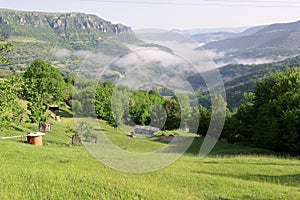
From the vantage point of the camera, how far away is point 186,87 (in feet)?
58.0

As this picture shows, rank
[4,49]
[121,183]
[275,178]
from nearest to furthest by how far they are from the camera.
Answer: [121,183], [275,178], [4,49]

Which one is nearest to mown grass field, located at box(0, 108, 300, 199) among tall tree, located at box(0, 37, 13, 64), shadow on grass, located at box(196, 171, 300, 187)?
shadow on grass, located at box(196, 171, 300, 187)

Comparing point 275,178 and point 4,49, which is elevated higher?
point 4,49

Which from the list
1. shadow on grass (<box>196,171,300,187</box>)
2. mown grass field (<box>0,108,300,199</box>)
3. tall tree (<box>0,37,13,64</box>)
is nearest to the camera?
mown grass field (<box>0,108,300,199</box>)

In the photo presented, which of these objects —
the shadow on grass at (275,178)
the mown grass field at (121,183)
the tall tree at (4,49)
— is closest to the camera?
the mown grass field at (121,183)

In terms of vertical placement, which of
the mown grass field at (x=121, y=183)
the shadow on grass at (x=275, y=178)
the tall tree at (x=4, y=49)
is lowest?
the shadow on grass at (x=275, y=178)

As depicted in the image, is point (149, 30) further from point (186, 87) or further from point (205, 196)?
point (205, 196)

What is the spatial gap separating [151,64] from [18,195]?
31.7 feet

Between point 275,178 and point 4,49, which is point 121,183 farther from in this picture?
point 4,49

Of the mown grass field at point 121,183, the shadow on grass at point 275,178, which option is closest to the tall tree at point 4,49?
the mown grass field at point 121,183

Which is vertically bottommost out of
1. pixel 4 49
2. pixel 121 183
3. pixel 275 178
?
pixel 275 178

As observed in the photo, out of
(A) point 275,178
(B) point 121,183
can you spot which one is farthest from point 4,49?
(A) point 275,178

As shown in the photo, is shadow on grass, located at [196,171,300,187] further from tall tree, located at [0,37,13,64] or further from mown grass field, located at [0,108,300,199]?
tall tree, located at [0,37,13,64]

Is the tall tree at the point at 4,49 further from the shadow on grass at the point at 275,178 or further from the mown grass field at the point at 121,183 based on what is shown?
the shadow on grass at the point at 275,178
